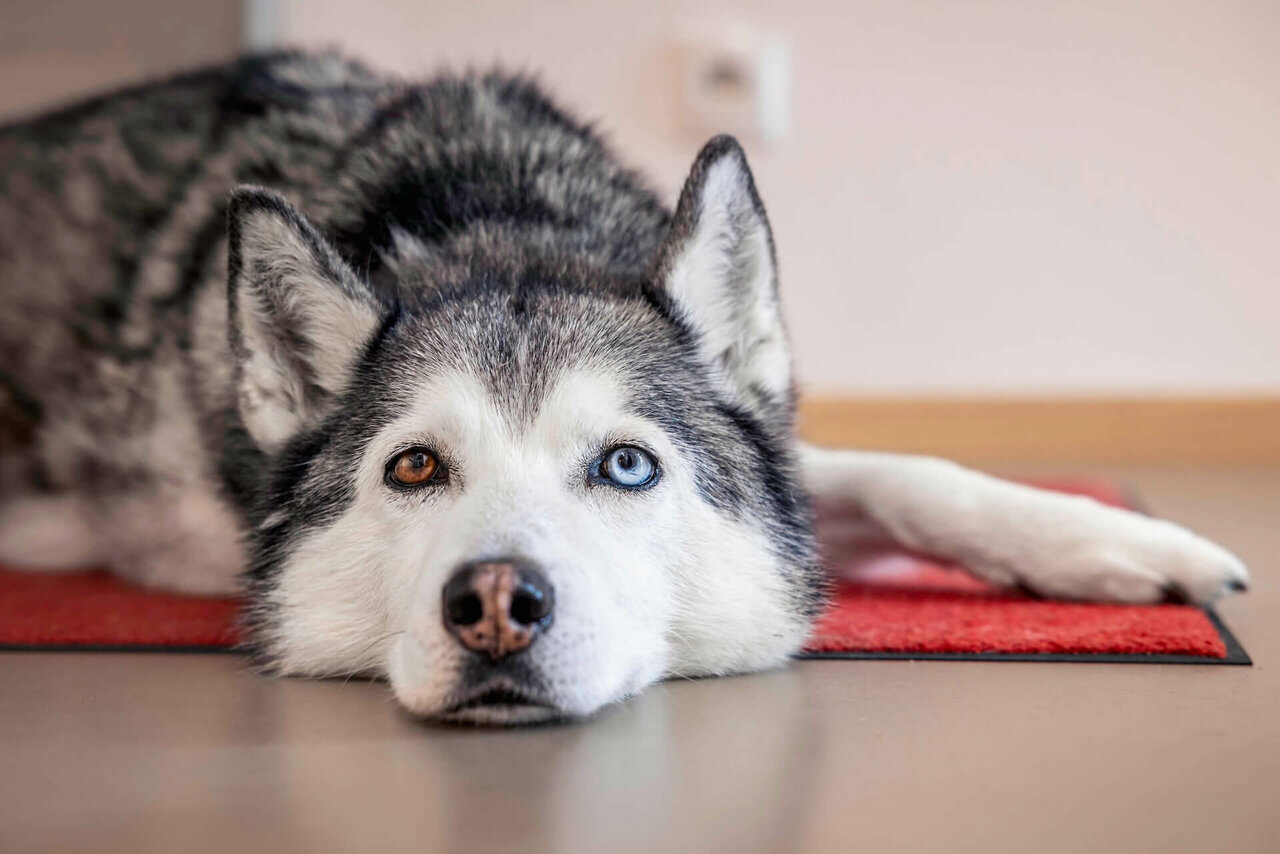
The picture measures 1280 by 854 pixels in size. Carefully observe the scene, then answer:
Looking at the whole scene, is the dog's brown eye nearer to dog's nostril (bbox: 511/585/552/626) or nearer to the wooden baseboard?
dog's nostril (bbox: 511/585/552/626)

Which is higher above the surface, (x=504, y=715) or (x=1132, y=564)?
(x=1132, y=564)

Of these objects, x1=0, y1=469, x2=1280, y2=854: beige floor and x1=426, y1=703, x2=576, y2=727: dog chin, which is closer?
x1=0, y1=469, x2=1280, y2=854: beige floor

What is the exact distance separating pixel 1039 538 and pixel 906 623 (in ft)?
0.93

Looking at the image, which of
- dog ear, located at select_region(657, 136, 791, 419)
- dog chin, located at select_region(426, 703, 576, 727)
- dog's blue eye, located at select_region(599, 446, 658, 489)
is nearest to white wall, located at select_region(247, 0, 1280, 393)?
dog ear, located at select_region(657, 136, 791, 419)

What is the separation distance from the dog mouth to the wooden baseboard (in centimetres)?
275

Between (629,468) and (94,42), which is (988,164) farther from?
(94,42)

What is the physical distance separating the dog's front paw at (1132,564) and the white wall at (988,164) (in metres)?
2.14

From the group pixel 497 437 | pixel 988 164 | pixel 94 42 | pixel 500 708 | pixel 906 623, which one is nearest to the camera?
pixel 500 708

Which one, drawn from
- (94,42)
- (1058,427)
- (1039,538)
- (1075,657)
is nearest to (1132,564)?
(1039,538)

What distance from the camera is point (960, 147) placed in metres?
4.24

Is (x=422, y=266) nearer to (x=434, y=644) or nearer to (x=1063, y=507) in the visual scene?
(x=434, y=644)

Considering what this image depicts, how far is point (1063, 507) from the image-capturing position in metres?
2.21

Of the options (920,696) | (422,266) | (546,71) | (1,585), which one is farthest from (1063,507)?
(546,71)

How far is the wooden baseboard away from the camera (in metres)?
4.25
